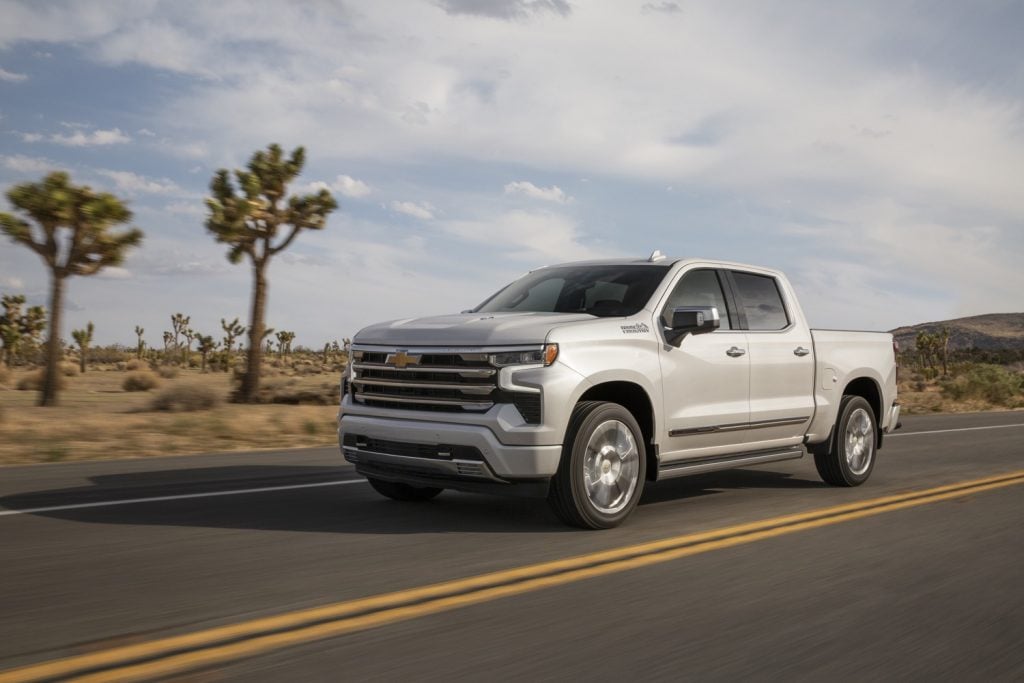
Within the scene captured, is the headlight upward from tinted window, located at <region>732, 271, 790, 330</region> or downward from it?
downward

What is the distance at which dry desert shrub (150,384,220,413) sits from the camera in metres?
19.6

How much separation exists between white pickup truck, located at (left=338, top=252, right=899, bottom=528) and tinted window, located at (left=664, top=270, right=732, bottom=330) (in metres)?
0.02

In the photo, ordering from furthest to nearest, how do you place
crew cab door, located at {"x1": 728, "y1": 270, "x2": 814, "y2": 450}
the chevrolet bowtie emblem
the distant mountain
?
the distant mountain < crew cab door, located at {"x1": 728, "y1": 270, "x2": 814, "y2": 450} < the chevrolet bowtie emblem

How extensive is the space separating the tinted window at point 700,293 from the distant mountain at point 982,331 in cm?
12228

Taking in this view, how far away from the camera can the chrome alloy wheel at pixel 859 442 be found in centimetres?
977

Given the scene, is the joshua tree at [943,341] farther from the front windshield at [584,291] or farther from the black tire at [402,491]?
the black tire at [402,491]

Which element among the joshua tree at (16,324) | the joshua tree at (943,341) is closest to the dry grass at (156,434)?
the joshua tree at (16,324)

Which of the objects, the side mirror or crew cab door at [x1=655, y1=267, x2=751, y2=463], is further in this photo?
crew cab door at [x1=655, y1=267, x2=751, y2=463]

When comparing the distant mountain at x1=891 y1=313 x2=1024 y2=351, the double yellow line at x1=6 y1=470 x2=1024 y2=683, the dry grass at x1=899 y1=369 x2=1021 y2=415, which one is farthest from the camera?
the distant mountain at x1=891 y1=313 x2=1024 y2=351

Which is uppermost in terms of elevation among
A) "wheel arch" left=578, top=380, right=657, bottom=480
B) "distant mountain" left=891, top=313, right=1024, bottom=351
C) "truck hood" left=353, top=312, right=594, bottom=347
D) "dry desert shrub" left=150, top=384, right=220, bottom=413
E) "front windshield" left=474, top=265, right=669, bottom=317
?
"distant mountain" left=891, top=313, right=1024, bottom=351

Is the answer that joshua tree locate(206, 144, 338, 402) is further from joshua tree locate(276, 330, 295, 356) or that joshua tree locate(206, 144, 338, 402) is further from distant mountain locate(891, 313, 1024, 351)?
distant mountain locate(891, 313, 1024, 351)

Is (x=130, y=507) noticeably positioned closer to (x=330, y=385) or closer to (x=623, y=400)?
(x=623, y=400)

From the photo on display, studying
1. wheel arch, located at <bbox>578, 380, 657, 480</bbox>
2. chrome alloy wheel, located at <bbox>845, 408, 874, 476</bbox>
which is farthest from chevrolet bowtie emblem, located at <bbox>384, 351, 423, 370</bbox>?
chrome alloy wheel, located at <bbox>845, 408, 874, 476</bbox>

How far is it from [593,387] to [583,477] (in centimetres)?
65
